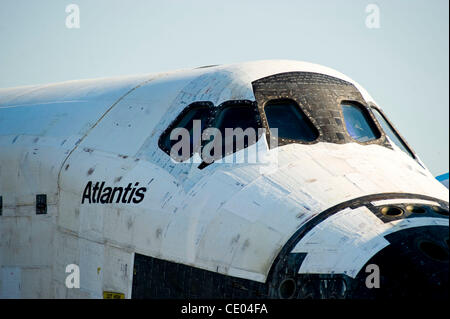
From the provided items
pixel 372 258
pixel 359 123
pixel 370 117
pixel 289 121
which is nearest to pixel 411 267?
pixel 372 258

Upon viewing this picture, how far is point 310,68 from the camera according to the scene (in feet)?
34.3

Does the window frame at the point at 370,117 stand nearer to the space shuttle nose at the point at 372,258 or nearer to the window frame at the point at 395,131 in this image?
the window frame at the point at 395,131

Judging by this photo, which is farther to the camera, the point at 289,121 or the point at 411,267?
the point at 289,121

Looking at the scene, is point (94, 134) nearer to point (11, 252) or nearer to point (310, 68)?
point (11, 252)

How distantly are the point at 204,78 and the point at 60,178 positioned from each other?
2483 mm

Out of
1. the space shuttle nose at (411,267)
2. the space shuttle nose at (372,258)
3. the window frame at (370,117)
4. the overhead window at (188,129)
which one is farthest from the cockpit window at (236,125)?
the space shuttle nose at (411,267)

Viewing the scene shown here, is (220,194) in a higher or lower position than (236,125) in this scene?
lower

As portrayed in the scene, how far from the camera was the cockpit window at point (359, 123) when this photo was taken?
31.7 feet

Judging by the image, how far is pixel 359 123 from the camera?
9930 mm

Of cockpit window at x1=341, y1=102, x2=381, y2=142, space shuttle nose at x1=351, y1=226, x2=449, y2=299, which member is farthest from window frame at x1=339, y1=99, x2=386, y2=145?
space shuttle nose at x1=351, y1=226, x2=449, y2=299

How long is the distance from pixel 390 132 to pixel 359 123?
632 mm

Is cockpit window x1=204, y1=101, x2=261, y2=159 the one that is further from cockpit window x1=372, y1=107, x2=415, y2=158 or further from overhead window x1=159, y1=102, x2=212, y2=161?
cockpit window x1=372, y1=107, x2=415, y2=158

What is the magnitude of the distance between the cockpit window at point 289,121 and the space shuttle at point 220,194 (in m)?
0.02

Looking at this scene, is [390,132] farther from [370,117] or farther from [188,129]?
[188,129]
